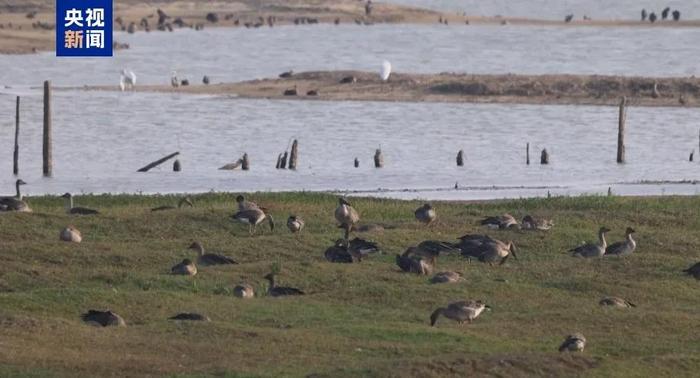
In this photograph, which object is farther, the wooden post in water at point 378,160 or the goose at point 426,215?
the wooden post in water at point 378,160

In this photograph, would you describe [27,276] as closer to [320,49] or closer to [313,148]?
[313,148]

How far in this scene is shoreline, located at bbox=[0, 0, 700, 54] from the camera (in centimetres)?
9962

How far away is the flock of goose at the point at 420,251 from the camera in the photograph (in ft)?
58.3

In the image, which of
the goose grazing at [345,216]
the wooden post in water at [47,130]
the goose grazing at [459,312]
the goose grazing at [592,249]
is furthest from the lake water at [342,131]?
the goose grazing at [459,312]

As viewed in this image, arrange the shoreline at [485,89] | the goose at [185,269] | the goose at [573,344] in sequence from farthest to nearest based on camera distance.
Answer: the shoreline at [485,89] → the goose at [185,269] → the goose at [573,344]

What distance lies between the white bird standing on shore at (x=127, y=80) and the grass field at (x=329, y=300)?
34.2 m

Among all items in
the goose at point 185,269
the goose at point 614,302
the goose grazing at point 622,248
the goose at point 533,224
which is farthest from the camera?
the goose at point 533,224

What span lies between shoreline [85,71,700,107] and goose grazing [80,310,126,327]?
136ft

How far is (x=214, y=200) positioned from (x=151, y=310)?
11.4 metres

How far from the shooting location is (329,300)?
19281 millimetres

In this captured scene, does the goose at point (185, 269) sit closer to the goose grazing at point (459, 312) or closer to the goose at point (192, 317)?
the goose at point (192, 317)

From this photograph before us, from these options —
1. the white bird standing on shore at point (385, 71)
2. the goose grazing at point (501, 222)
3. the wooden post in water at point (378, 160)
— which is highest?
the white bird standing on shore at point (385, 71)

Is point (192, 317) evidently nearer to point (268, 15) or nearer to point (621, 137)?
point (621, 137)

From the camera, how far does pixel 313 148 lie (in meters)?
46.0
